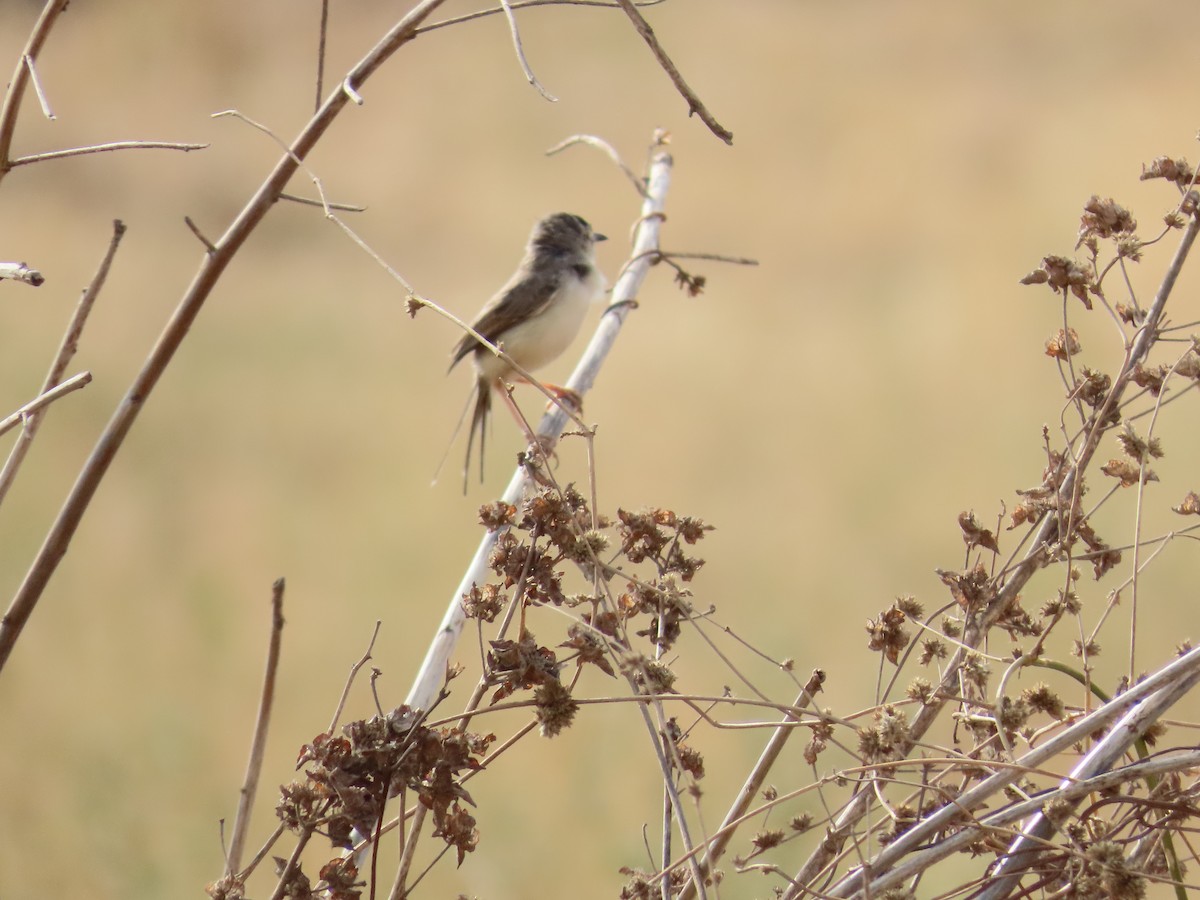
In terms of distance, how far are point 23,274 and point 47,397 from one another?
0.12 meters

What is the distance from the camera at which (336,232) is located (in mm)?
3365

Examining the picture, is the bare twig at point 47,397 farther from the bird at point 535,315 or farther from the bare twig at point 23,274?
the bird at point 535,315

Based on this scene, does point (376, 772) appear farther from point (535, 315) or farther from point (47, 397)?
point (535, 315)

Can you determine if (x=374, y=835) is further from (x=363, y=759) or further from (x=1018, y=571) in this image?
(x=1018, y=571)

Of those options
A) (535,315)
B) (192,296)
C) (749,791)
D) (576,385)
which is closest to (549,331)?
(535,315)

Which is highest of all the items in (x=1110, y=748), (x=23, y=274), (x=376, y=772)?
(x=23, y=274)

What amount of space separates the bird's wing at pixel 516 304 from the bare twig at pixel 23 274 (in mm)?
1895

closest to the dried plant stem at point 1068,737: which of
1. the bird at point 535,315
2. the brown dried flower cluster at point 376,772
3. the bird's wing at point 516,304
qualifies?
the brown dried flower cluster at point 376,772

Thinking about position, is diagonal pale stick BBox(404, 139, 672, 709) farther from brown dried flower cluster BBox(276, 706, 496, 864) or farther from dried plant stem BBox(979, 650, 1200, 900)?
dried plant stem BBox(979, 650, 1200, 900)

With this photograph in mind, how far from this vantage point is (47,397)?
0.65 metres

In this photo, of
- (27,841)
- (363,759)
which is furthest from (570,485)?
(27,841)

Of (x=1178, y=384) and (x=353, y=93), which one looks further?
(x=1178, y=384)

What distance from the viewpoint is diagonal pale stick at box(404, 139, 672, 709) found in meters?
0.94

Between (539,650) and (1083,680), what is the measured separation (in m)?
0.34
